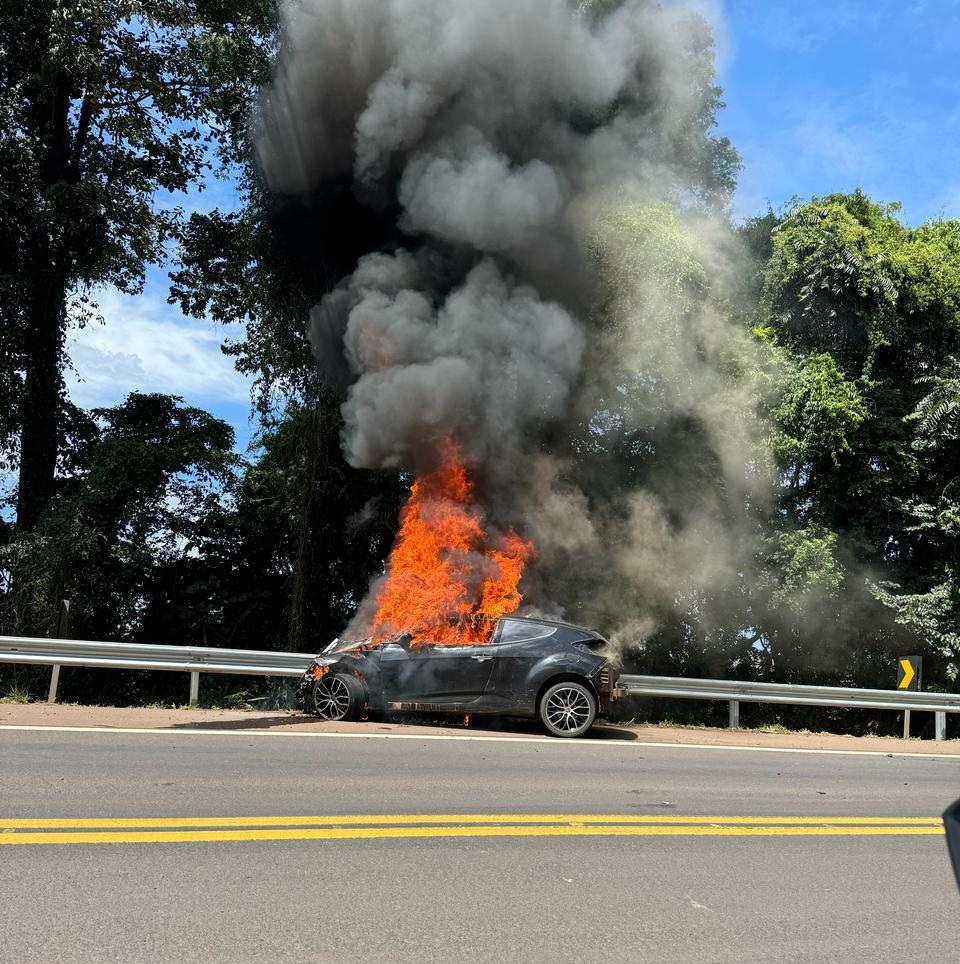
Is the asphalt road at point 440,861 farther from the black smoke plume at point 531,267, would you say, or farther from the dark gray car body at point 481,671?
the black smoke plume at point 531,267

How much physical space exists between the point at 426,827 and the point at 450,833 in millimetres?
183

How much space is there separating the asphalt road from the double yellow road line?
0.08 ft

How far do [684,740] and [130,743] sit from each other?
6434 mm

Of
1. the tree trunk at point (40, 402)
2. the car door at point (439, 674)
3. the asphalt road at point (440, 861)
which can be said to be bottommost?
the asphalt road at point (440, 861)

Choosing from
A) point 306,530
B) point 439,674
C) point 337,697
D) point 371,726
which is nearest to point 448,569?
point 439,674

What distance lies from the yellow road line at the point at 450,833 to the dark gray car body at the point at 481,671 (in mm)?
3959

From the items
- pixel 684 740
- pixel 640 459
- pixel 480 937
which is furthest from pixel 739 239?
pixel 480 937

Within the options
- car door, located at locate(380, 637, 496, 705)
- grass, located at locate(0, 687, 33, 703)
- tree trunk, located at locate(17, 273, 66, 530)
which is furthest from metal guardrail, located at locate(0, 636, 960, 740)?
tree trunk, located at locate(17, 273, 66, 530)

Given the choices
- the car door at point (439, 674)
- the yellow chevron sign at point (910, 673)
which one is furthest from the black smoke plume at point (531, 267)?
the car door at point (439, 674)

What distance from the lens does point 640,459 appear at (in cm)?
1688

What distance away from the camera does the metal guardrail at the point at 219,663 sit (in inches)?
443

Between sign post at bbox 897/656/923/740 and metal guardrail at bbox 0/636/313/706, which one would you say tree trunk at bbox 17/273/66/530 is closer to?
metal guardrail at bbox 0/636/313/706

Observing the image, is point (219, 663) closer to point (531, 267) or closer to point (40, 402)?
point (531, 267)

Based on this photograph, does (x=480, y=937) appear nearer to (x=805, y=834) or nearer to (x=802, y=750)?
(x=805, y=834)
